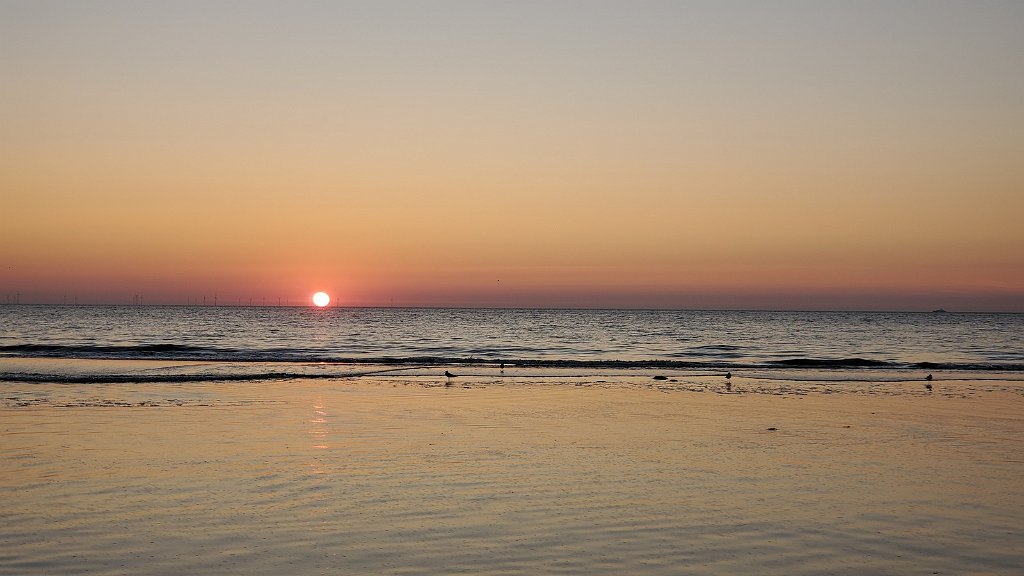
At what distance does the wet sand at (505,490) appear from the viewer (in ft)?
31.3

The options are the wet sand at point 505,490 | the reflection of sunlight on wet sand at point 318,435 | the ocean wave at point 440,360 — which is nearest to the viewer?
the wet sand at point 505,490

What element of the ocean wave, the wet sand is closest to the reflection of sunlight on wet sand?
the wet sand

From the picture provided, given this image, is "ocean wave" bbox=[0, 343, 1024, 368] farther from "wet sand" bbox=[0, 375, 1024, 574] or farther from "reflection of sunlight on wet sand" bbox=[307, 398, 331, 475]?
"wet sand" bbox=[0, 375, 1024, 574]

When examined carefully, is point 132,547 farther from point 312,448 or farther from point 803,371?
point 803,371

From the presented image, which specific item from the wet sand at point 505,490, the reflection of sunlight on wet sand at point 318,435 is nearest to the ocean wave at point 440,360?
the reflection of sunlight on wet sand at point 318,435

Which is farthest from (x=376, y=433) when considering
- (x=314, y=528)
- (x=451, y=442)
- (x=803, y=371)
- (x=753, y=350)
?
(x=753, y=350)

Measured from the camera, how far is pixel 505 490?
41.5 feet

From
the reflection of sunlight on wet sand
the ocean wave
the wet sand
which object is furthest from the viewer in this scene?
the ocean wave

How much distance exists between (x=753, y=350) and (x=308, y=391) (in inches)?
1736

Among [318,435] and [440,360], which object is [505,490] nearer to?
[318,435]

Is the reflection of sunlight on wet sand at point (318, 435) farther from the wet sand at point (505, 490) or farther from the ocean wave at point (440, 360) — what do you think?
the ocean wave at point (440, 360)

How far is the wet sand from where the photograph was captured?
9.54 metres

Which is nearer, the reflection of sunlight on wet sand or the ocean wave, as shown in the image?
the reflection of sunlight on wet sand

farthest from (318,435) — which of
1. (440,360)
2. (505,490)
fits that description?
(440,360)
